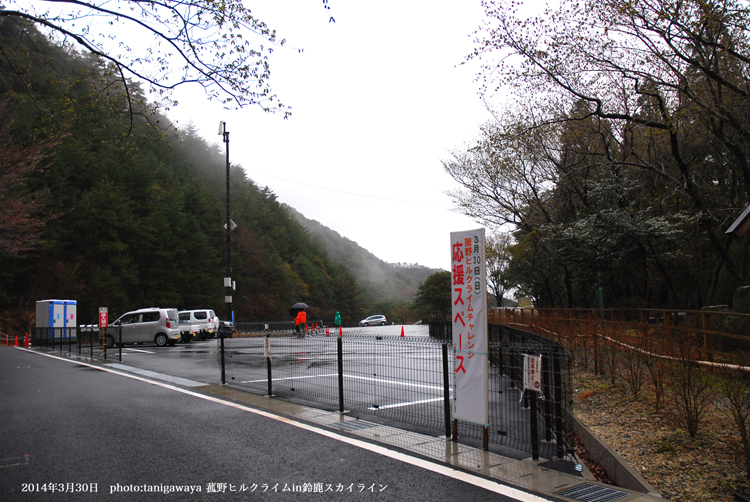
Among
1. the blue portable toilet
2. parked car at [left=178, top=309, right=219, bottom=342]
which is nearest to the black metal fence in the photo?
parked car at [left=178, top=309, right=219, bottom=342]

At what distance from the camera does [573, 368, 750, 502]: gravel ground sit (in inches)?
173

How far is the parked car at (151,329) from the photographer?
24.1m

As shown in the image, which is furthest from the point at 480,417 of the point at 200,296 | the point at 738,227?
the point at 200,296

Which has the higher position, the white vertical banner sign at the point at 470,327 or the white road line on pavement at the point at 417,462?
the white vertical banner sign at the point at 470,327

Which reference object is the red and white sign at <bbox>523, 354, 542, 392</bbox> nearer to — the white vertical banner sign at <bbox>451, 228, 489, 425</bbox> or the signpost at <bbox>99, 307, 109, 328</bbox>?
the white vertical banner sign at <bbox>451, 228, 489, 425</bbox>

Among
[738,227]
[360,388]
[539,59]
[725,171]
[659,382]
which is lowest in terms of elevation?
[360,388]

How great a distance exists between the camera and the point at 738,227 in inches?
372

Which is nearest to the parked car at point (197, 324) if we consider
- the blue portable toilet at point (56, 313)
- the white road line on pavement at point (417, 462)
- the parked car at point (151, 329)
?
the parked car at point (151, 329)

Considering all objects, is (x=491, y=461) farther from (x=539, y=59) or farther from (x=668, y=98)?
(x=668, y=98)

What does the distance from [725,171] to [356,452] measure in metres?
27.5

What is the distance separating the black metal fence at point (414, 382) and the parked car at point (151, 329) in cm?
1366

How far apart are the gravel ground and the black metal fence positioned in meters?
0.66

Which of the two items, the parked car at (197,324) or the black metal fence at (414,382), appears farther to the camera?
the parked car at (197,324)

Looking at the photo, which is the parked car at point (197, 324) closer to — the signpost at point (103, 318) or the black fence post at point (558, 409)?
the signpost at point (103, 318)
